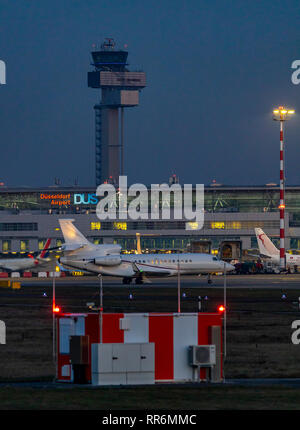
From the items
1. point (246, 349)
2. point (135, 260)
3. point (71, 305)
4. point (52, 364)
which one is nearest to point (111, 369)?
point (52, 364)

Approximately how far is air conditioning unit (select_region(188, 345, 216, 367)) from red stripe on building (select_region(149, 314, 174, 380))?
0.49 m

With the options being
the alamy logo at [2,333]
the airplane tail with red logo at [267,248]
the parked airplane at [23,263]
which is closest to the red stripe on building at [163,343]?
→ the alamy logo at [2,333]

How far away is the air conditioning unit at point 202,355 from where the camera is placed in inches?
923

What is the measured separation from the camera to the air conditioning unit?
2345cm

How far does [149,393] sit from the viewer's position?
71.7ft

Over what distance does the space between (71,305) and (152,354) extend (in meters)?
41.4

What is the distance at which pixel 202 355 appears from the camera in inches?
929

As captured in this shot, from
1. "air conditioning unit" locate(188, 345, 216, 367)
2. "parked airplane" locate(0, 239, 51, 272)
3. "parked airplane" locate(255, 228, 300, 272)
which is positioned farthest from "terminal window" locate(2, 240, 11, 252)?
"air conditioning unit" locate(188, 345, 216, 367)

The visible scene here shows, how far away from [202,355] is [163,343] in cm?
100

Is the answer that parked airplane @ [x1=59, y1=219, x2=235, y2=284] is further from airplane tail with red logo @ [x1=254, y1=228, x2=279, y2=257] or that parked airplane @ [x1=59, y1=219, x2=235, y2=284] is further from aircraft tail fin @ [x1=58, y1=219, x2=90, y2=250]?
airplane tail with red logo @ [x1=254, y1=228, x2=279, y2=257]

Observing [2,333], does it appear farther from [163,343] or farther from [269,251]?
[269,251]

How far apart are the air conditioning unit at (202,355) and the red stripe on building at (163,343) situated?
1.62 ft

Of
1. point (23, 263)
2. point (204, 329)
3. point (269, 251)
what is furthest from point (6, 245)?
point (204, 329)

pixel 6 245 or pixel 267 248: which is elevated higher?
pixel 6 245
